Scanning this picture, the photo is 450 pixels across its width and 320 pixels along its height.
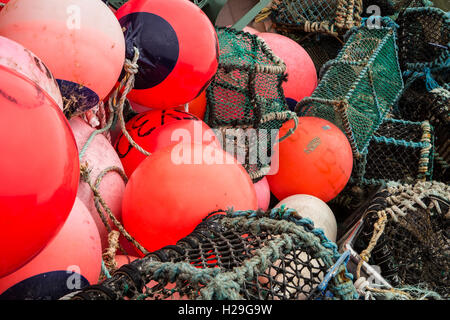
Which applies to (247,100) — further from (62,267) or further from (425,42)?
(425,42)

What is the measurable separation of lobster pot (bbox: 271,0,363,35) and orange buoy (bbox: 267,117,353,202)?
1088 mm

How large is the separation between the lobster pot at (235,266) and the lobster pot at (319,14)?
232 cm

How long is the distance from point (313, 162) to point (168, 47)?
3.60 ft

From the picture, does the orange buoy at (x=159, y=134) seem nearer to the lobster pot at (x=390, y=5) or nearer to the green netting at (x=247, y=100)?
the green netting at (x=247, y=100)

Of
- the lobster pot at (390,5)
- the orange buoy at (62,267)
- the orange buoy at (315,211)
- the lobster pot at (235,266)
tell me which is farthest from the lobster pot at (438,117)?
the orange buoy at (62,267)

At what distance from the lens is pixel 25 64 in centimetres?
129

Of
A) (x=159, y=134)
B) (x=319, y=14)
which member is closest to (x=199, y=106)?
(x=159, y=134)

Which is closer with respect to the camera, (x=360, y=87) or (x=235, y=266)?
(x=235, y=266)

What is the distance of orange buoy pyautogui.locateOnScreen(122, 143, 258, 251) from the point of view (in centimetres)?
156

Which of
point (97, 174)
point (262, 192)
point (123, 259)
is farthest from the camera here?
point (262, 192)

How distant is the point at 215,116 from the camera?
2.53m

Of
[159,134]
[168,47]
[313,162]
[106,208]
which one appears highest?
[168,47]

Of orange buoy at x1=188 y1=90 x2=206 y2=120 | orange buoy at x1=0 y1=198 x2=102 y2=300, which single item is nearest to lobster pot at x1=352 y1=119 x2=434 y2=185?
orange buoy at x1=188 y1=90 x2=206 y2=120

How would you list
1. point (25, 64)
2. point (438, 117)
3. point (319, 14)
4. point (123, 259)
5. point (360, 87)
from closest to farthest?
1. point (25, 64)
2. point (123, 259)
3. point (360, 87)
4. point (438, 117)
5. point (319, 14)
